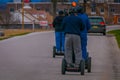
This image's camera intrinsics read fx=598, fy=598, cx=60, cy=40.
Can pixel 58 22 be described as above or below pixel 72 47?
below

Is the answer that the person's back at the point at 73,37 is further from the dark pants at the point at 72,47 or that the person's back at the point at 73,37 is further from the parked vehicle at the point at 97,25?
the parked vehicle at the point at 97,25

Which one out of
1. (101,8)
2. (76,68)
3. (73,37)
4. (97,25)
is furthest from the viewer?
(101,8)

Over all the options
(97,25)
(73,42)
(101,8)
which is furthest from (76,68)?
(101,8)

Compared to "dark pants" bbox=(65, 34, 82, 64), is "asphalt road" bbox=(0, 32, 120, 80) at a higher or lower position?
lower

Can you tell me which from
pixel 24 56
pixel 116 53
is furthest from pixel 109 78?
pixel 116 53

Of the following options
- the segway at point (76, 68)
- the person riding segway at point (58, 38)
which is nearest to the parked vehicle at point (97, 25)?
the person riding segway at point (58, 38)

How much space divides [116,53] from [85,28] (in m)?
9.46

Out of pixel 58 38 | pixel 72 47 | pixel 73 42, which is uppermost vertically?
pixel 73 42

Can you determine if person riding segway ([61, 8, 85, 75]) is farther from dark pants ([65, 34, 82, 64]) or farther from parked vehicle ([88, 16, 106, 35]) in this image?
parked vehicle ([88, 16, 106, 35])

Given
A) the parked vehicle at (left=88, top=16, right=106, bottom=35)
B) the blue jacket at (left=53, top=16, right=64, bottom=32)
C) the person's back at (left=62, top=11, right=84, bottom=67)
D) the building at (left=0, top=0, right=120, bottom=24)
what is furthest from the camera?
the building at (left=0, top=0, right=120, bottom=24)

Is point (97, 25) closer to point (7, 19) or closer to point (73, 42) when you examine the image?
point (73, 42)

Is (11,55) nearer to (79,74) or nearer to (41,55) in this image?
(41,55)

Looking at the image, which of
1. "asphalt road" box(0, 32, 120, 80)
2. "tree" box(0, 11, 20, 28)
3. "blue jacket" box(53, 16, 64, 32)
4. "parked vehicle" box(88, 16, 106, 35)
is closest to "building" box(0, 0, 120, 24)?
"tree" box(0, 11, 20, 28)

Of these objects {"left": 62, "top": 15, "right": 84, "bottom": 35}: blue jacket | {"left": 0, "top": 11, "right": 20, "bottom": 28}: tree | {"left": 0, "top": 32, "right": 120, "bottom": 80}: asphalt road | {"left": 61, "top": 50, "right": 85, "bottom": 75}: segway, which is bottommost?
{"left": 0, "top": 11, "right": 20, "bottom": 28}: tree
